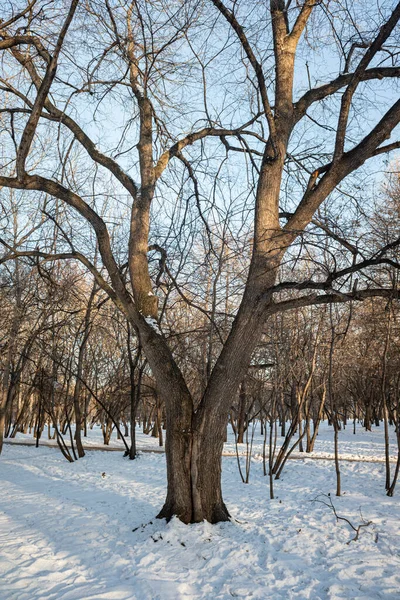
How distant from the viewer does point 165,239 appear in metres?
5.45

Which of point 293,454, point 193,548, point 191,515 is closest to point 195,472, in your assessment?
point 191,515

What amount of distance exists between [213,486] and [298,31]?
501 centimetres

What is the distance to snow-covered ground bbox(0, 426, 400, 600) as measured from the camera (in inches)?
124

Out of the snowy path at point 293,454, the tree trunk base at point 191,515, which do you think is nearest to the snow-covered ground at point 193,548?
the tree trunk base at point 191,515

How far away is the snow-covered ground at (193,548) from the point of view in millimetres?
3152

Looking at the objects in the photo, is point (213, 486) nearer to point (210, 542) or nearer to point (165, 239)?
point (210, 542)

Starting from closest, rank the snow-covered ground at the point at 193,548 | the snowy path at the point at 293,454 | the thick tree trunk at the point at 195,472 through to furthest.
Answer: the snow-covered ground at the point at 193,548, the thick tree trunk at the point at 195,472, the snowy path at the point at 293,454

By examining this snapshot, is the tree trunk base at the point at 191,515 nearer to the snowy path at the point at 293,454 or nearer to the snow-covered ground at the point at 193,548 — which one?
the snow-covered ground at the point at 193,548

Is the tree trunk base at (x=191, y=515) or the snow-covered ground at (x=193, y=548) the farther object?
the tree trunk base at (x=191, y=515)

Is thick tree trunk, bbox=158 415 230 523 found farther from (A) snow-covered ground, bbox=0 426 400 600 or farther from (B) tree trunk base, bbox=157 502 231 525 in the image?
(A) snow-covered ground, bbox=0 426 400 600

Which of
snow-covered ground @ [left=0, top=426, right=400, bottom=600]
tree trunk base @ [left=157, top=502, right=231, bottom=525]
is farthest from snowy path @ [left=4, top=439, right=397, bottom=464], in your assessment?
tree trunk base @ [left=157, top=502, right=231, bottom=525]

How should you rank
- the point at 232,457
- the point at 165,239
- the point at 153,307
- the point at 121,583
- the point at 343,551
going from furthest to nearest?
the point at 232,457 < the point at 165,239 < the point at 153,307 < the point at 343,551 < the point at 121,583

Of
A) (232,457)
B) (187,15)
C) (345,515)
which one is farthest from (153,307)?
(232,457)

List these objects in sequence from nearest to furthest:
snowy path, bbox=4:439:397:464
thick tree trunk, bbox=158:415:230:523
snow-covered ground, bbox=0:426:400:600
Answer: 1. snow-covered ground, bbox=0:426:400:600
2. thick tree trunk, bbox=158:415:230:523
3. snowy path, bbox=4:439:397:464
